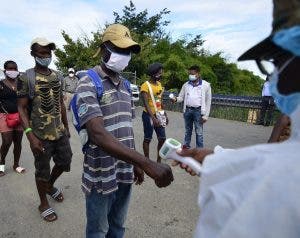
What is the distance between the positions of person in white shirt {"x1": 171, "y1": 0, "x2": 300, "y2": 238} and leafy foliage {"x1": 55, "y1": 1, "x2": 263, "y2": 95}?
19314mm

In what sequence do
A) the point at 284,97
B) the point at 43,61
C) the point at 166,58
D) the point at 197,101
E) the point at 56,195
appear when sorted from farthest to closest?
1. the point at 166,58
2. the point at 197,101
3. the point at 56,195
4. the point at 43,61
5. the point at 284,97

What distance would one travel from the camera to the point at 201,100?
25.0ft

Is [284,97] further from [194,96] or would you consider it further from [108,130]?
[194,96]

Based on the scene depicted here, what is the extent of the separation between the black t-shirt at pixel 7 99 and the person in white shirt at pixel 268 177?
5.68 meters

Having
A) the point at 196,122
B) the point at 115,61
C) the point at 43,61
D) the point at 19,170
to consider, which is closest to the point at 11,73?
the point at 19,170

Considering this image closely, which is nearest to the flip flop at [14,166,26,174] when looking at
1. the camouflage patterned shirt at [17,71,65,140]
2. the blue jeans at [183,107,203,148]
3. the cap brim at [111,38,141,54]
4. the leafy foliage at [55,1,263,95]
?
the camouflage patterned shirt at [17,71,65,140]

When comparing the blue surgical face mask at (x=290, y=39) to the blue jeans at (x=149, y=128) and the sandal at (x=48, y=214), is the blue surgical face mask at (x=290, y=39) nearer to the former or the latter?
the sandal at (x=48, y=214)

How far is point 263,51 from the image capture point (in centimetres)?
115

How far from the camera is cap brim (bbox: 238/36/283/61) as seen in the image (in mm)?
1101

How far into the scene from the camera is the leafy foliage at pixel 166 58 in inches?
861

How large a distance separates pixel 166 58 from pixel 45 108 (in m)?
18.8

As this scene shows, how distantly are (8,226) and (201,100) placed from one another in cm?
435

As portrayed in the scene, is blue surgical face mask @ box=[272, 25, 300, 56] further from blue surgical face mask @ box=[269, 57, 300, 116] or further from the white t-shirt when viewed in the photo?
the white t-shirt

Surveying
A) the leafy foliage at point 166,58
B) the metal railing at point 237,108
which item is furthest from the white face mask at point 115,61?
the leafy foliage at point 166,58
